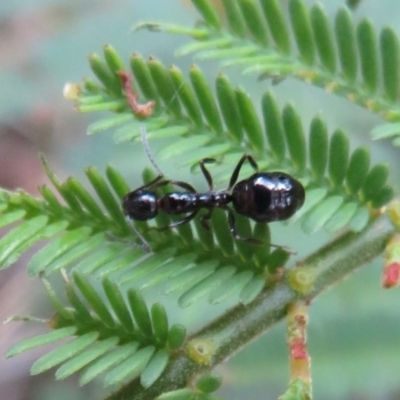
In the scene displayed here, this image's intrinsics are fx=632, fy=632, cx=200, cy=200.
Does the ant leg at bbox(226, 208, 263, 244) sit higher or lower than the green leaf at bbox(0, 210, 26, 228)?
lower

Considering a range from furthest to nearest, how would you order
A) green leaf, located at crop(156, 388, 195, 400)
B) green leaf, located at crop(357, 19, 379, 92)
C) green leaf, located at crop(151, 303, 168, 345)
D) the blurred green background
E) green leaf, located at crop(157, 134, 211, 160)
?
the blurred green background → green leaf, located at crop(357, 19, 379, 92) → green leaf, located at crop(157, 134, 211, 160) → green leaf, located at crop(151, 303, 168, 345) → green leaf, located at crop(156, 388, 195, 400)

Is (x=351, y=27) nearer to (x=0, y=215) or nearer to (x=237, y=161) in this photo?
(x=237, y=161)

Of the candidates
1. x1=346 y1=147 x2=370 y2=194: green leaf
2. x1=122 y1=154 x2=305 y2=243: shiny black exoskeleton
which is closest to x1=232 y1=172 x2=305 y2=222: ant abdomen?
x1=122 y1=154 x2=305 y2=243: shiny black exoskeleton

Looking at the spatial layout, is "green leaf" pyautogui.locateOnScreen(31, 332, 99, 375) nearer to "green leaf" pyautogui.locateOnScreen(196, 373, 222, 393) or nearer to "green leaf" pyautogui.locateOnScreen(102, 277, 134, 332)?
"green leaf" pyautogui.locateOnScreen(102, 277, 134, 332)

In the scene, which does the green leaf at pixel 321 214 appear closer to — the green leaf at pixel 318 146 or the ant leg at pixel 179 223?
the green leaf at pixel 318 146

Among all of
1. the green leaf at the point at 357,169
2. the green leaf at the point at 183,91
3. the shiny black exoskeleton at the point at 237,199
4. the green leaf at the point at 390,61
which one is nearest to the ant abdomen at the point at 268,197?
the shiny black exoskeleton at the point at 237,199
